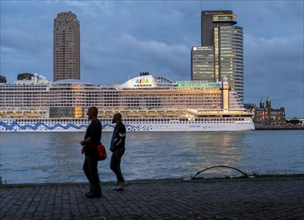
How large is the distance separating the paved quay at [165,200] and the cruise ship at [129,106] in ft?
260

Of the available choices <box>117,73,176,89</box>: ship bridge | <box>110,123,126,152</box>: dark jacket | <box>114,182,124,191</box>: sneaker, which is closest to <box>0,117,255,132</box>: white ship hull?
<box>117,73,176,89</box>: ship bridge

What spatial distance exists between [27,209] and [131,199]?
6.03ft

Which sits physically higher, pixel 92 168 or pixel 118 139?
pixel 118 139

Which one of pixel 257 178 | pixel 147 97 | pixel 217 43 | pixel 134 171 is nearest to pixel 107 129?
pixel 147 97

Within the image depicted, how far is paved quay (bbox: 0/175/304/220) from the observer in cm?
589

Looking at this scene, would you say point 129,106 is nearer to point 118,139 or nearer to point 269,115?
point 118,139

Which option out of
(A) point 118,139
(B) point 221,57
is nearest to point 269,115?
(B) point 221,57

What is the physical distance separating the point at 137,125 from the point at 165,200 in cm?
8273

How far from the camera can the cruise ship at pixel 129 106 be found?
91000 mm

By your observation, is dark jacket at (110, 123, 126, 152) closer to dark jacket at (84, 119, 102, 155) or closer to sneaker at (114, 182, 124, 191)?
sneaker at (114, 182, 124, 191)

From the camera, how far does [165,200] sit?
7109 millimetres

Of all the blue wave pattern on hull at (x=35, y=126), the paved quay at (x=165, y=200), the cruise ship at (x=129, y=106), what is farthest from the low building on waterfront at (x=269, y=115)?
the paved quay at (x=165, y=200)

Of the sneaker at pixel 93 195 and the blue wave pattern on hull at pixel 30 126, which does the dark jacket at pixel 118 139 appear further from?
the blue wave pattern on hull at pixel 30 126

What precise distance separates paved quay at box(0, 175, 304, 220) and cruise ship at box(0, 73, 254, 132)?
7935cm
